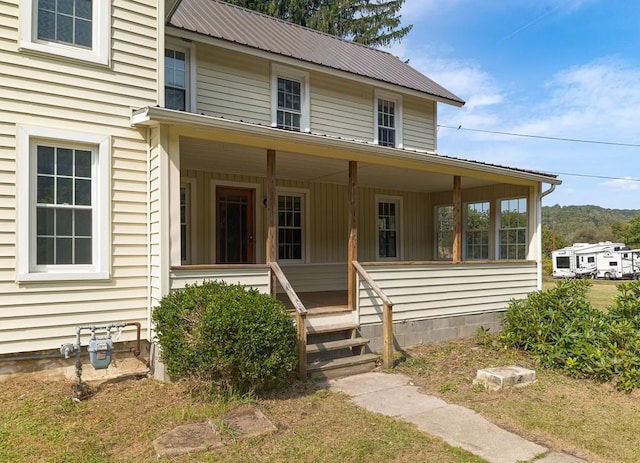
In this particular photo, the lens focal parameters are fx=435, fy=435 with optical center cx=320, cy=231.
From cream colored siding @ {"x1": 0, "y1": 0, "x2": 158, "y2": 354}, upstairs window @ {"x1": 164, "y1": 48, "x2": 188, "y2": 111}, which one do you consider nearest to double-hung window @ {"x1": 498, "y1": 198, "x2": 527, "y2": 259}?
upstairs window @ {"x1": 164, "y1": 48, "x2": 188, "y2": 111}

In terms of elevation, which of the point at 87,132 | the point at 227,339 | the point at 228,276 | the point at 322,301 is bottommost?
the point at 322,301

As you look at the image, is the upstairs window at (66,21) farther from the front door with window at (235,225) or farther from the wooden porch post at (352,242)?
the wooden porch post at (352,242)

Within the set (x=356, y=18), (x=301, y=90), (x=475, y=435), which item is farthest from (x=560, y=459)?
(x=356, y=18)

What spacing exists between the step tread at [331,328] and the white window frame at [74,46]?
170 inches

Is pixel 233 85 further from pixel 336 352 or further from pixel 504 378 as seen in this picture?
pixel 504 378

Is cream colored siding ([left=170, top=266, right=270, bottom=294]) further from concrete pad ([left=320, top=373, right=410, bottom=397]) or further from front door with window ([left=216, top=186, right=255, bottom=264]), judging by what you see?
front door with window ([left=216, top=186, right=255, bottom=264])

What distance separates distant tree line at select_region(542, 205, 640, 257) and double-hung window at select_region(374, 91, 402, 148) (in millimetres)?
34209

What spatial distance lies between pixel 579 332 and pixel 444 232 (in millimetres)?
5734

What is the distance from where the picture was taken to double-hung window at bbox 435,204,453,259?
38.1 ft

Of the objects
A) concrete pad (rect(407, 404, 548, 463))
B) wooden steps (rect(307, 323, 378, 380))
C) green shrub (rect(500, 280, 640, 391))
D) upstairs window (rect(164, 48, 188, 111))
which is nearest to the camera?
concrete pad (rect(407, 404, 548, 463))

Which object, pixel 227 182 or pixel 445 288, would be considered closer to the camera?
pixel 445 288

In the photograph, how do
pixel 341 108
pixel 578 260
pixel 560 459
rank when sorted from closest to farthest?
pixel 560 459 → pixel 341 108 → pixel 578 260

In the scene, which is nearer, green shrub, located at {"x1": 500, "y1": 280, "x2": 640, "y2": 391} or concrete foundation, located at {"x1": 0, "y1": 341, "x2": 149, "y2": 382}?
concrete foundation, located at {"x1": 0, "y1": 341, "x2": 149, "y2": 382}

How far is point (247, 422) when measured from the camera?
3982 mm
